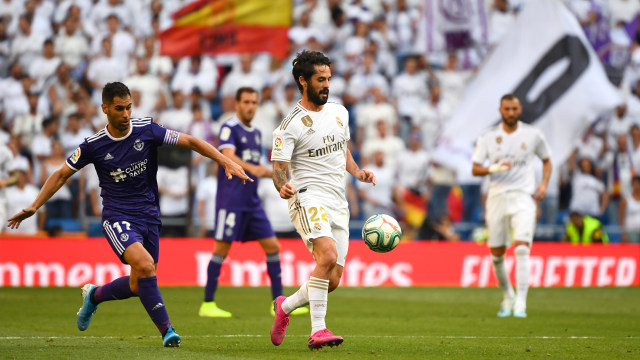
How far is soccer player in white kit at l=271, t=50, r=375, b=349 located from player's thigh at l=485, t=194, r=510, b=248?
4606mm


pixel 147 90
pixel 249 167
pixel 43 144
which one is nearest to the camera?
pixel 249 167

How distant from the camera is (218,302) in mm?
14781

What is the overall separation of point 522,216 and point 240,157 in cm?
387

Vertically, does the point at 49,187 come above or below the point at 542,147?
below

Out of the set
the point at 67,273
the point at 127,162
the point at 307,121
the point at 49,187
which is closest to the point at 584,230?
the point at 67,273

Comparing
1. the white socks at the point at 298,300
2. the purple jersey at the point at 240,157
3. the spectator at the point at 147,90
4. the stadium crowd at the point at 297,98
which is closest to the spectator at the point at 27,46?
the stadium crowd at the point at 297,98

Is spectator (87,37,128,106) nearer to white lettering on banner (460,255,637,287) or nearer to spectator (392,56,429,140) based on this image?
spectator (392,56,429,140)

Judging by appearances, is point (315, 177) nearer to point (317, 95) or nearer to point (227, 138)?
point (317, 95)

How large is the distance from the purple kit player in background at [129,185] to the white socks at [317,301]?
123 centimetres

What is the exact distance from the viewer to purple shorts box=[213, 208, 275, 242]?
12.9 meters

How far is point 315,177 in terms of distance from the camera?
894 cm

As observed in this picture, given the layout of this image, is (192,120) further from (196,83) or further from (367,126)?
(367,126)

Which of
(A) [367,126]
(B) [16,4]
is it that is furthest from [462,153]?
(B) [16,4]

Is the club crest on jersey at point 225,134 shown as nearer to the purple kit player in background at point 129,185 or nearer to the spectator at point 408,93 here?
the purple kit player in background at point 129,185
